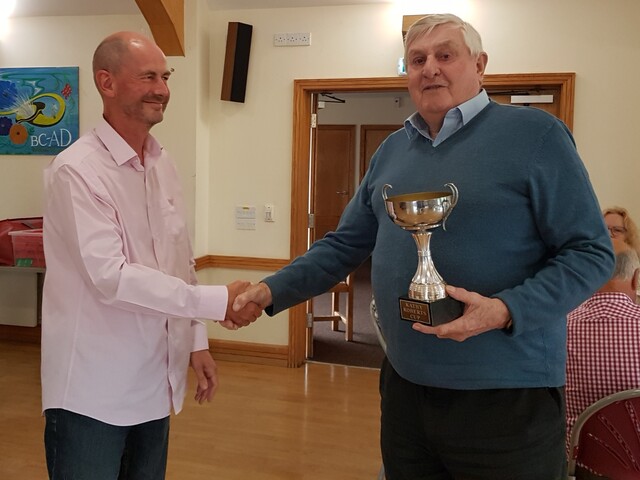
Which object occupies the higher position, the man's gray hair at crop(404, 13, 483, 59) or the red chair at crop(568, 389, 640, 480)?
the man's gray hair at crop(404, 13, 483, 59)

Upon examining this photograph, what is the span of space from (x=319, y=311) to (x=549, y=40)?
12.1 ft

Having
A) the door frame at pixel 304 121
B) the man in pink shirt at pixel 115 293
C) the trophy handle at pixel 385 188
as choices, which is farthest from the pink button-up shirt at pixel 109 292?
the door frame at pixel 304 121

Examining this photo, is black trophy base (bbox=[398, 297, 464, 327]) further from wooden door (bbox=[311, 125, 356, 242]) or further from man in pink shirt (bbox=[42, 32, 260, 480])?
wooden door (bbox=[311, 125, 356, 242])

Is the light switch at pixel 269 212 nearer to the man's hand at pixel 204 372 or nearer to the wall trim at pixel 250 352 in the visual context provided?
the wall trim at pixel 250 352

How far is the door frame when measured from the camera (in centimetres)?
381

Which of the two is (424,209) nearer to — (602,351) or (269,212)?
(602,351)

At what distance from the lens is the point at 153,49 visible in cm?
151

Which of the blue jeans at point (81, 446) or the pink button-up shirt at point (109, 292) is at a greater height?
the pink button-up shirt at point (109, 292)

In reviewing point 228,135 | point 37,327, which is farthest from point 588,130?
point 37,327

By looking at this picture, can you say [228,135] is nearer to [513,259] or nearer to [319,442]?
[319,442]

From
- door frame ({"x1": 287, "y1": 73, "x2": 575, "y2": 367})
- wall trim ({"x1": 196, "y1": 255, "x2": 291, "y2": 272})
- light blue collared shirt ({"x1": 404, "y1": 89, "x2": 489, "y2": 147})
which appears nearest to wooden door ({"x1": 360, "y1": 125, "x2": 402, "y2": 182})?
door frame ({"x1": 287, "y1": 73, "x2": 575, "y2": 367})

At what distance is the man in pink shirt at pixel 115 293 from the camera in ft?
4.48

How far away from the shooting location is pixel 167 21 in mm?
3824

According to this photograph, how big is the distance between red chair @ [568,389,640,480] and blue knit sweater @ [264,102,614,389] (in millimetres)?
479
